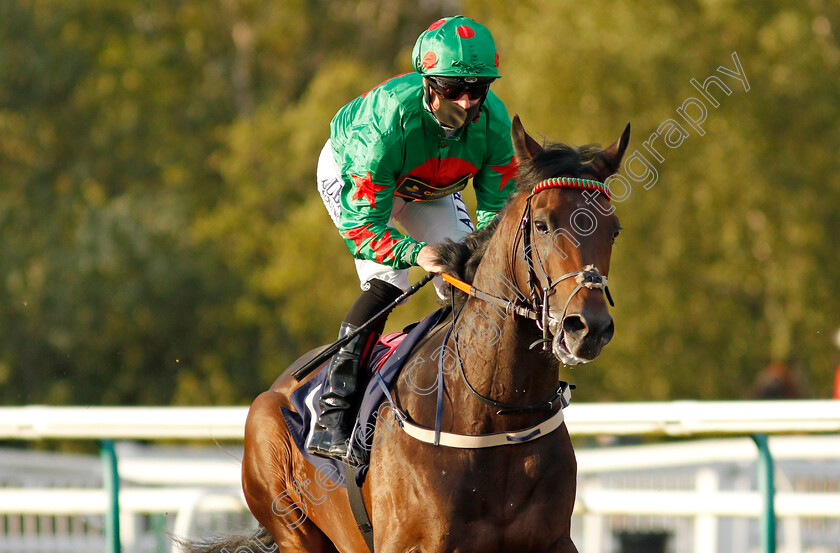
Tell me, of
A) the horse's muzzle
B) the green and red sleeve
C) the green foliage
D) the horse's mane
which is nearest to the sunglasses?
the green and red sleeve

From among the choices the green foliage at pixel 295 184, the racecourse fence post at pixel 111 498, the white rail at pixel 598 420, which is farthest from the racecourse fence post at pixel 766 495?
the green foliage at pixel 295 184

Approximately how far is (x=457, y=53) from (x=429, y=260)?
0.68 metres

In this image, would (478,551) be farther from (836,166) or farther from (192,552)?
(836,166)

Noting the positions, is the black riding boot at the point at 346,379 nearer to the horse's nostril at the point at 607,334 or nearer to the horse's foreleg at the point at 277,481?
the horse's foreleg at the point at 277,481

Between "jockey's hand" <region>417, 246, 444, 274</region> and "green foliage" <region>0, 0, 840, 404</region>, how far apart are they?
9.40 meters

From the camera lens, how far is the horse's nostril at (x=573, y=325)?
2.88 metres

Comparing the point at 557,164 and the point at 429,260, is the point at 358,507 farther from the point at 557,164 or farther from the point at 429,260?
the point at 557,164

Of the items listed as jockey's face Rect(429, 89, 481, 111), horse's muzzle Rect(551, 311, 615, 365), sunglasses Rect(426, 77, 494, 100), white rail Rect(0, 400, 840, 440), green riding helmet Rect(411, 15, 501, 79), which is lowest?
white rail Rect(0, 400, 840, 440)

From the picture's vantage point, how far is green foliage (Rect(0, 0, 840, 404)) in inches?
549

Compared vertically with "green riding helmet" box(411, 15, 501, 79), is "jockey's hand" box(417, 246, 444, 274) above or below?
below

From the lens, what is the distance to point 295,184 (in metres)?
21.7

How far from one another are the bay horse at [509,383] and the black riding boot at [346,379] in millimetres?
198

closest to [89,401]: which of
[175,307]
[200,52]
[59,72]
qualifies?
[175,307]

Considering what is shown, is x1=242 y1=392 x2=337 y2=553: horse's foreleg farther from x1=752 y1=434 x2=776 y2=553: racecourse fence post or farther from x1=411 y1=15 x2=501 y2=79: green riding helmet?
x1=752 y1=434 x2=776 y2=553: racecourse fence post
